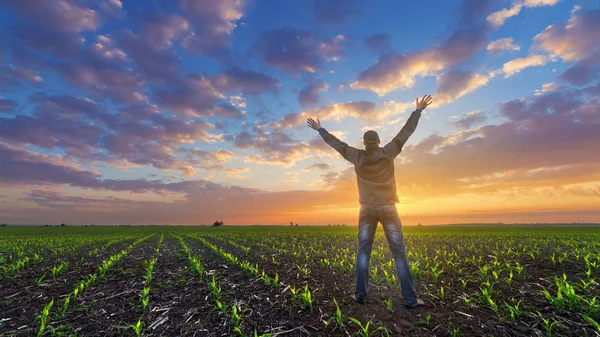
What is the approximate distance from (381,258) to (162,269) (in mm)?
8426

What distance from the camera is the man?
6508 mm

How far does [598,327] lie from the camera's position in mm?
5391

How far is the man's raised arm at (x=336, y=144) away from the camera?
279 inches

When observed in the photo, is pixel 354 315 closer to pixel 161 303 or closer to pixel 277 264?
pixel 161 303

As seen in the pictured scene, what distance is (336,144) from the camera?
24.2ft

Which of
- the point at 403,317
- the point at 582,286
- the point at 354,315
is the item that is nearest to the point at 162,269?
the point at 354,315

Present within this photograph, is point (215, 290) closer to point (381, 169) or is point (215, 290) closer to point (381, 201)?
point (381, 201)

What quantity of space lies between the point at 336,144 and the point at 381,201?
1685mm

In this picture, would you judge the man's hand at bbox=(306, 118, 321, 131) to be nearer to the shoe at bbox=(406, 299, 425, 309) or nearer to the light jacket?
the light jacket

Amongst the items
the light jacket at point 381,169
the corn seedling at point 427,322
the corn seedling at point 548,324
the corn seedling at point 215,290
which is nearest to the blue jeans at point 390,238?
the light jacket at point 381,169

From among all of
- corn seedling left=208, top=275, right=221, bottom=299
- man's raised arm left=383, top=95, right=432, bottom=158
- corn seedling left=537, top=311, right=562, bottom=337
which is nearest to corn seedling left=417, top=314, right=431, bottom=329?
corn seedling left=537, top=311, right=562, bottom=337

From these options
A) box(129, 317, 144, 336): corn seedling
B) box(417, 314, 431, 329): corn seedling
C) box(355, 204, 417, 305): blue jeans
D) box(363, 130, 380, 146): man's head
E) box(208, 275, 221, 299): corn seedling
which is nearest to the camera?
box(417, 314, 431, 329): corn seedling

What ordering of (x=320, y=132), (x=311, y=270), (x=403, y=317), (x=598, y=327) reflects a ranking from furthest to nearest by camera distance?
(x=311, y=270) < (x=320, y=132) < (x=403, y=317) < (x=598, y=327)

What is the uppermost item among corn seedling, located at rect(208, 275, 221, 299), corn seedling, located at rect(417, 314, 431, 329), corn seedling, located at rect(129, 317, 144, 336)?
corn seedling, located at rect(208, 275, 221, 299)
